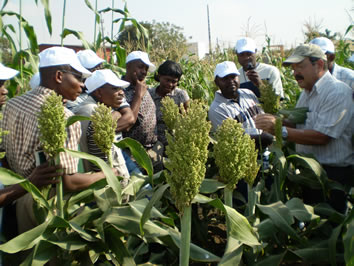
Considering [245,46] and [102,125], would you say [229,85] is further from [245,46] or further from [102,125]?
[102,125]

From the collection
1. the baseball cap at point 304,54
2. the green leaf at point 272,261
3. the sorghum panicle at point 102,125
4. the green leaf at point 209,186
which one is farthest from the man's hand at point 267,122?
the sorghum panicle at point 102,125

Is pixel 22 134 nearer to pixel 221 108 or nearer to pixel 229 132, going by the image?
pixel 229 132

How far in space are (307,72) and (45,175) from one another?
2.25 meters

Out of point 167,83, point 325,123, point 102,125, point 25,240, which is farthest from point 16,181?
point 167,83

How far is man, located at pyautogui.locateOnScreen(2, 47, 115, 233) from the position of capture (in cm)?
211

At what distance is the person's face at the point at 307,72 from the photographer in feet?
10.1

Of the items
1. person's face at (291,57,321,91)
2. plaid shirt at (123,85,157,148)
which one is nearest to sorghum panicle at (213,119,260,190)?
person's face at (291,57,321,91)

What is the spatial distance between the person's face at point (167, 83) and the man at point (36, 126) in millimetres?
1699

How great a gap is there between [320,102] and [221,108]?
3.12ft

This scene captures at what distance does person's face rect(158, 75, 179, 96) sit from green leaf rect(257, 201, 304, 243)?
6.99ft

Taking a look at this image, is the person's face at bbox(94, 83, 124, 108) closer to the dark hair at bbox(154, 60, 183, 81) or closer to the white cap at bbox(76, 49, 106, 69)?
the white cap at bbox(76, 49, 106, 69)

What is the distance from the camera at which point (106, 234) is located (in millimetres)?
2150

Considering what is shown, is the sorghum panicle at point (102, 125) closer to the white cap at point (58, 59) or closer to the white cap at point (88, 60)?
the white cap at point (58, 59)

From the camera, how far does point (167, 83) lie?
4.08 metres
